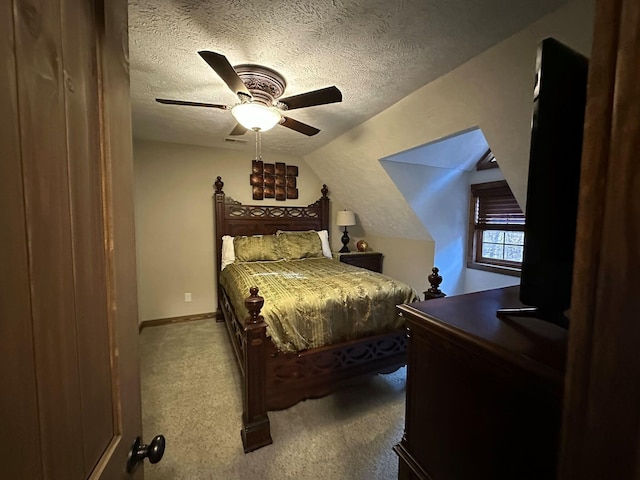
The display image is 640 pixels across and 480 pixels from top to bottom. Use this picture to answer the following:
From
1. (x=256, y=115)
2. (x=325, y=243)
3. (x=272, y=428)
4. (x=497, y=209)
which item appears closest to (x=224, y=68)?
(x=256, y=115)

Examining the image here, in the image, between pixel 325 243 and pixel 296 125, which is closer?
pixel 296 125

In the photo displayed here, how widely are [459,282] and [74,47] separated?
12.8ft

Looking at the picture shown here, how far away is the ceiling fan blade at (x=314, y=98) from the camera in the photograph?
5.14 ft

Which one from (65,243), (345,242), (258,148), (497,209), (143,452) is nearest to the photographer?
(65,243)

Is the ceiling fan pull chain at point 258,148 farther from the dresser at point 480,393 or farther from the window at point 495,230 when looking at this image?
the dresser at point 480,393

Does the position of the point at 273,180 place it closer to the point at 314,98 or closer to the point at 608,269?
the point at 314,98

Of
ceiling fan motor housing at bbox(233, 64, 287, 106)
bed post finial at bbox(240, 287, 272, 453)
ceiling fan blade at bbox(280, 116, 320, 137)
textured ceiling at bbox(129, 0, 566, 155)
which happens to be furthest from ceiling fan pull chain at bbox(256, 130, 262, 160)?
bed post finial at bbox(240, 287, 272, 453)

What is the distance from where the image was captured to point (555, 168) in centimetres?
69

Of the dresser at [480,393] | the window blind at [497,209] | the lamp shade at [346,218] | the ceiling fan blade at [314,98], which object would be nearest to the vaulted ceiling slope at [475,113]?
the window blind at [497,209]

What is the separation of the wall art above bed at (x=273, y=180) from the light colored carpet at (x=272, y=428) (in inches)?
89.9

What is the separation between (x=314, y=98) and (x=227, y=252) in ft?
7.89

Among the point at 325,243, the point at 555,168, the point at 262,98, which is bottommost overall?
the point at 325,243

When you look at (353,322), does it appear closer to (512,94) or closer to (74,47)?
(512,94)

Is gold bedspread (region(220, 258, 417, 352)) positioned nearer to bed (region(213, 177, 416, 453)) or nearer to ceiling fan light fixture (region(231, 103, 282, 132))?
bed (region(213, 177, 416, 453))
